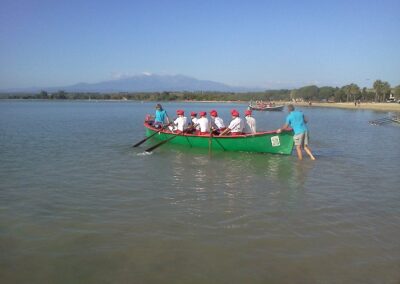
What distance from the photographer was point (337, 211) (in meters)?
7.79

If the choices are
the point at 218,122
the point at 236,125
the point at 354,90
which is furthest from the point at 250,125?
the point at 354,90

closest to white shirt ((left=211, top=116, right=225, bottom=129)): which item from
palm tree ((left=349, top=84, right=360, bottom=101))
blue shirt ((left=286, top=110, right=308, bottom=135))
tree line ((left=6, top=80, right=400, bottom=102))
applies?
blue shirt ((left=286, top=110, right=308, bottom=135))

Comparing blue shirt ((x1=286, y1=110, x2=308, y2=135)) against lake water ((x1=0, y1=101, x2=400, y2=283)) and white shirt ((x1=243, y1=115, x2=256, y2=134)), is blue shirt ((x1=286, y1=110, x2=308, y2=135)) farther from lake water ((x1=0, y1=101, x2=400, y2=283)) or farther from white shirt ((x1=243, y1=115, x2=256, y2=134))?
white shirt ((x1=243, y1=115, x2=256, y2=134))

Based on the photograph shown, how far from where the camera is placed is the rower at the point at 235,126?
1480 cm

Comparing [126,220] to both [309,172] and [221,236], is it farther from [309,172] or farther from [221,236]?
[309,172]

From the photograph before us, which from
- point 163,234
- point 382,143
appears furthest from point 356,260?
point 382,143

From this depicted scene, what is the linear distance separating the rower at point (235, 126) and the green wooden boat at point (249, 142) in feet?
1.11

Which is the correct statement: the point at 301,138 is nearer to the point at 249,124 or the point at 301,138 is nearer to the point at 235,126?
the point at 249,124

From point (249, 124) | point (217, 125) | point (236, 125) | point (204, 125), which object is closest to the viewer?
point (249, 124)

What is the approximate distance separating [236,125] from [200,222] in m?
8.14

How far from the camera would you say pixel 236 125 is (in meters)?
14.9

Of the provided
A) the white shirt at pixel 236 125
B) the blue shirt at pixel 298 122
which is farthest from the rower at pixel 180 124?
the blue shirt at pixel 298 122

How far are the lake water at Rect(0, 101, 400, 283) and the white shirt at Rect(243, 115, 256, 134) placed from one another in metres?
1.93

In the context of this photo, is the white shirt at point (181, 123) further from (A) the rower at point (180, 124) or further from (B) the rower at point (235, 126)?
(B) the rower at point (235, 126)
